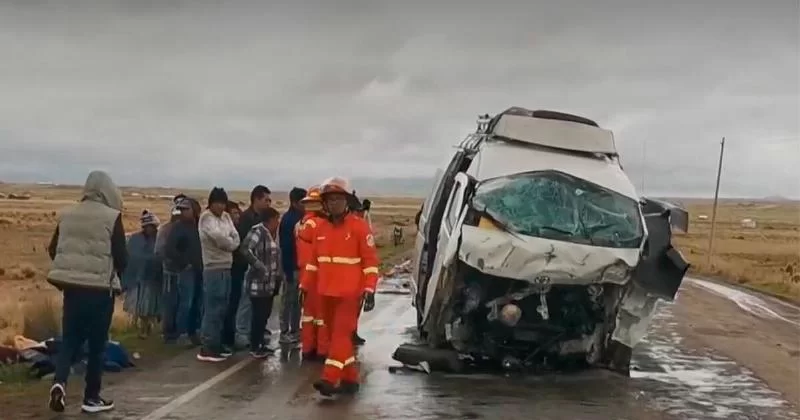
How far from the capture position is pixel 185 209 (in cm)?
1223

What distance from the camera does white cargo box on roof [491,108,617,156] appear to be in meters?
11.7

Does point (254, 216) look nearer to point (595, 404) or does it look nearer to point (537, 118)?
point (537, 118)

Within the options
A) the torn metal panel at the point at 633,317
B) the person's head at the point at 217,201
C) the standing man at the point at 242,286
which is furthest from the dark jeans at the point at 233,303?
the torn metal panel at the point at 633,317

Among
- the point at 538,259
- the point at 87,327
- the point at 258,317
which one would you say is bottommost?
the point at 258,317

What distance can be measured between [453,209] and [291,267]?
2.48 m

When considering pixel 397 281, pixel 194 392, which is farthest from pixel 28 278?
pixel 194 392

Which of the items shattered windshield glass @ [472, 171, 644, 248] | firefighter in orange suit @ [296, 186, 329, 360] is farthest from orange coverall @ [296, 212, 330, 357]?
shattered windshield glass @ [472, 171, 644, 248]

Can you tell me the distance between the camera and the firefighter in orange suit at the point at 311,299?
388 inches

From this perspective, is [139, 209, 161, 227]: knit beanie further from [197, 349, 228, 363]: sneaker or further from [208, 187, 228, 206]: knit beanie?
[197, 349, 228, 363]: sneaker

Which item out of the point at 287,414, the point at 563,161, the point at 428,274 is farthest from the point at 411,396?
the point at 563,161

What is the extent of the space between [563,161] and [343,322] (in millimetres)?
3512

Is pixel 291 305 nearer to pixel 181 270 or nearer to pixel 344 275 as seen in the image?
pixel 181 270

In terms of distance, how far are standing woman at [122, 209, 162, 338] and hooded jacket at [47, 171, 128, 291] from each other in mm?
4401

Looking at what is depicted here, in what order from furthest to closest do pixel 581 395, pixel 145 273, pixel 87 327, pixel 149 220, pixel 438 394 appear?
pixel 149 220 → pixel 145 273 → pixel 581 395 → pixel 438 394 → pixel 87 327
